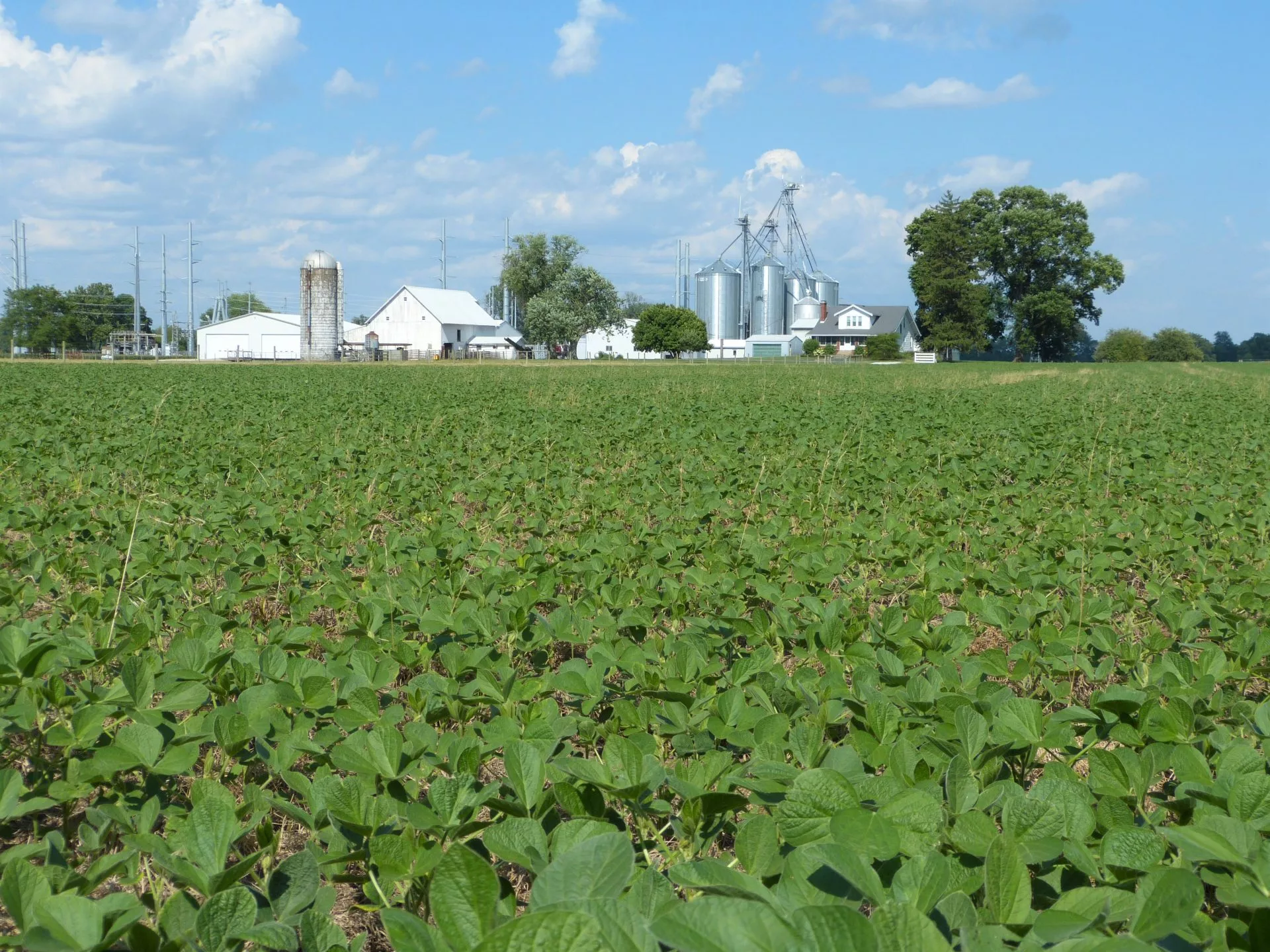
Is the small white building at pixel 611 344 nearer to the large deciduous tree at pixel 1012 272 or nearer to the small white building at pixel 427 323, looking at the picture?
the small white building at pixel 427 323

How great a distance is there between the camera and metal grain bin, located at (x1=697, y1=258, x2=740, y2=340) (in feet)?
350

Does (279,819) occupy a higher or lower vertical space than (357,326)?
lower

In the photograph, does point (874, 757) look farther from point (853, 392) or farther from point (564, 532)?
point (853, 392)

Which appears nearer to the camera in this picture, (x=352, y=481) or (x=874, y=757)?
(x=874, y=757)

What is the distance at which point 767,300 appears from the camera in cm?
10562

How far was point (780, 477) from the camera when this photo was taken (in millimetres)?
7648

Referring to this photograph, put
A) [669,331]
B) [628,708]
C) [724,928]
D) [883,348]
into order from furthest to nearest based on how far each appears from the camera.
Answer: [669,331] → [883,348] → [628,708] → [724,928]

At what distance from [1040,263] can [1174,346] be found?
1307 inches

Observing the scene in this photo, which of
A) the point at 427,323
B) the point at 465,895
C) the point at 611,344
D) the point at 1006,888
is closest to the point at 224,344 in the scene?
the point at 427,323

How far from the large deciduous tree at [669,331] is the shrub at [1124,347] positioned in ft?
117

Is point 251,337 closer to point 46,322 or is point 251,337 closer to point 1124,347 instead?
point 46,322

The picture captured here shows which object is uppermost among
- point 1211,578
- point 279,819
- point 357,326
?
point 357,326

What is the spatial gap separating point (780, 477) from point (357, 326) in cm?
9129

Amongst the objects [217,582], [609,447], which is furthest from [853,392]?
[217,582]
